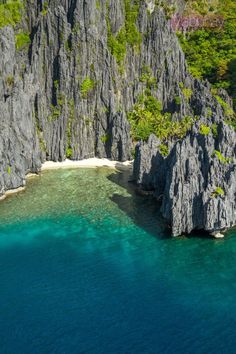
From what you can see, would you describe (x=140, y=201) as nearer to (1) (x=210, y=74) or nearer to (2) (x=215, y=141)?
(2) (x=215, y=141)

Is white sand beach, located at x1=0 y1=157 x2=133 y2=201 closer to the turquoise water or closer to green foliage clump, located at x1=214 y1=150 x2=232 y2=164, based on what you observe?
the turquoise water

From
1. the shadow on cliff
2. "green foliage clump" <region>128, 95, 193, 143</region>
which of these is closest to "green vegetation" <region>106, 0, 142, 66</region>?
"green foliage clump" <region>128, 95, 193, 143</region>

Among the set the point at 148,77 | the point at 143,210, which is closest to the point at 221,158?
the point at 143,210

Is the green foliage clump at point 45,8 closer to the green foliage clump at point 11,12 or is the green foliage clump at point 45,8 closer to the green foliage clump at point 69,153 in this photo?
the green foliage clump at point 11,12

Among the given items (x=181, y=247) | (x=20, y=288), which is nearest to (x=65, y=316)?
(x=20, y=288)

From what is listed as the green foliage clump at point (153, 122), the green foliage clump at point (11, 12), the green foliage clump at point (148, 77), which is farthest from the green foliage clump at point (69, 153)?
the green foliage clump at point (11, 12)

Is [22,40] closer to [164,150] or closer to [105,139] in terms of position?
[105,139]

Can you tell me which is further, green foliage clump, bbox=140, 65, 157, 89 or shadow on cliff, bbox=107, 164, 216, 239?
green foliage clump, bbox=140, 65, 157, 89
